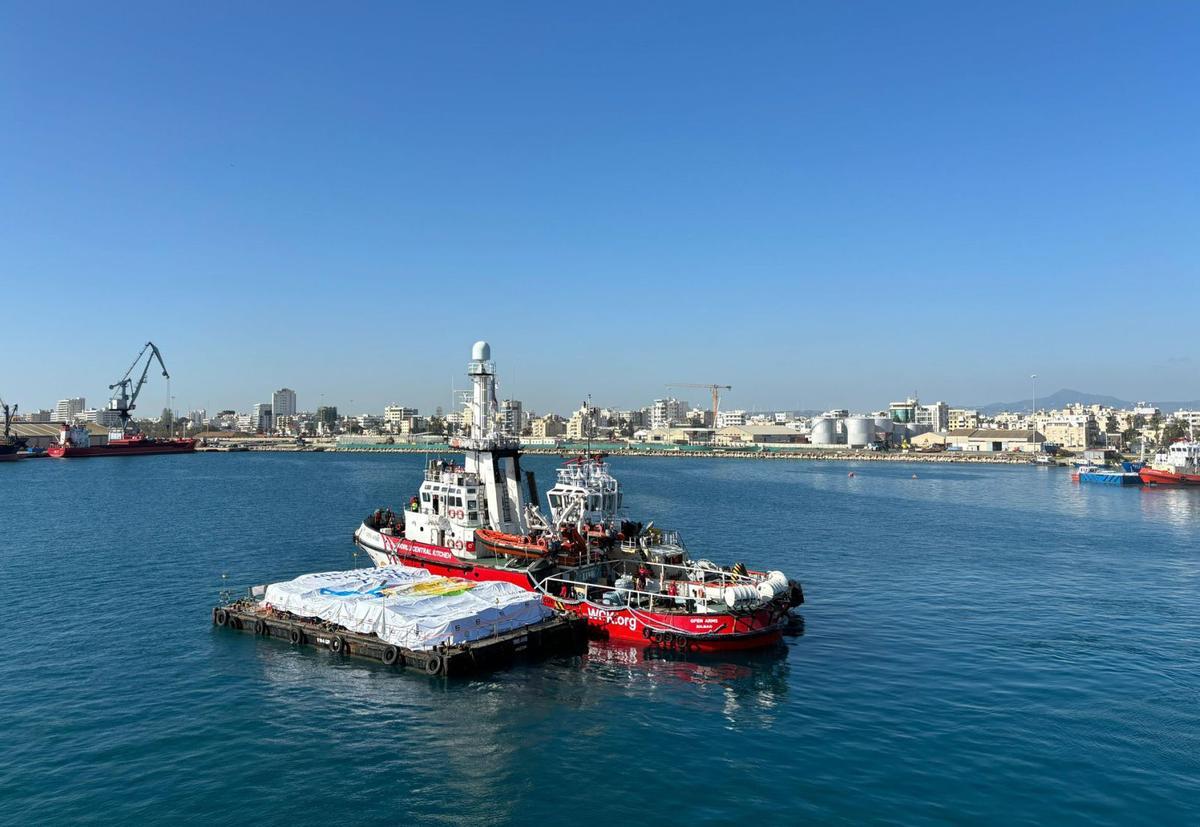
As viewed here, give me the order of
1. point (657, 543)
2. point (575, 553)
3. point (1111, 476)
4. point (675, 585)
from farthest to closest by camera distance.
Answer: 1. point (1111, 476)
2. point (657, 543)
3. point (575, 553)
4. point (675, 585)

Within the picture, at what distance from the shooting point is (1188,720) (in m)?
28.5

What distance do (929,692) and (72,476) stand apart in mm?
156283

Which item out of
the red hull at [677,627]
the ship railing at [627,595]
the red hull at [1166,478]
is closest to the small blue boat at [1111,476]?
the red hull at [1166,478]

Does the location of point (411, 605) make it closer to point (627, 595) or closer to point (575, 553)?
point (575, 553)

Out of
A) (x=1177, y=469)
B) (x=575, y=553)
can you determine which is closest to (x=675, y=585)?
(x=575, y=553)

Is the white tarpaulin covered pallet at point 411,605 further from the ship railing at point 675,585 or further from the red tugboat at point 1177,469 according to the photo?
the red tugboat at point 1177,469

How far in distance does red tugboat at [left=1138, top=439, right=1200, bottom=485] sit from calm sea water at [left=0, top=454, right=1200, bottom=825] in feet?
307

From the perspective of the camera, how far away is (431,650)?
3275 cm

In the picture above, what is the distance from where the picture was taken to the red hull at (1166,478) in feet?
440

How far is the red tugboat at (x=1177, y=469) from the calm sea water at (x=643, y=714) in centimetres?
9368

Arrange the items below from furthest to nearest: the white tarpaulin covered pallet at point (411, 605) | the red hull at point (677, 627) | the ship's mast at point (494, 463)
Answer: the ship's mast at point (494, 463) → the red hull at point (677, 627) → the white tarpaulin covered pallet at point (411, 605)

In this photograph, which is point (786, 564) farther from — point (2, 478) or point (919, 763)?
point (2, 478)

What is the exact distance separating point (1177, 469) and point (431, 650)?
151008 millimetres

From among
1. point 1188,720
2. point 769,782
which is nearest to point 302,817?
point 769,782
